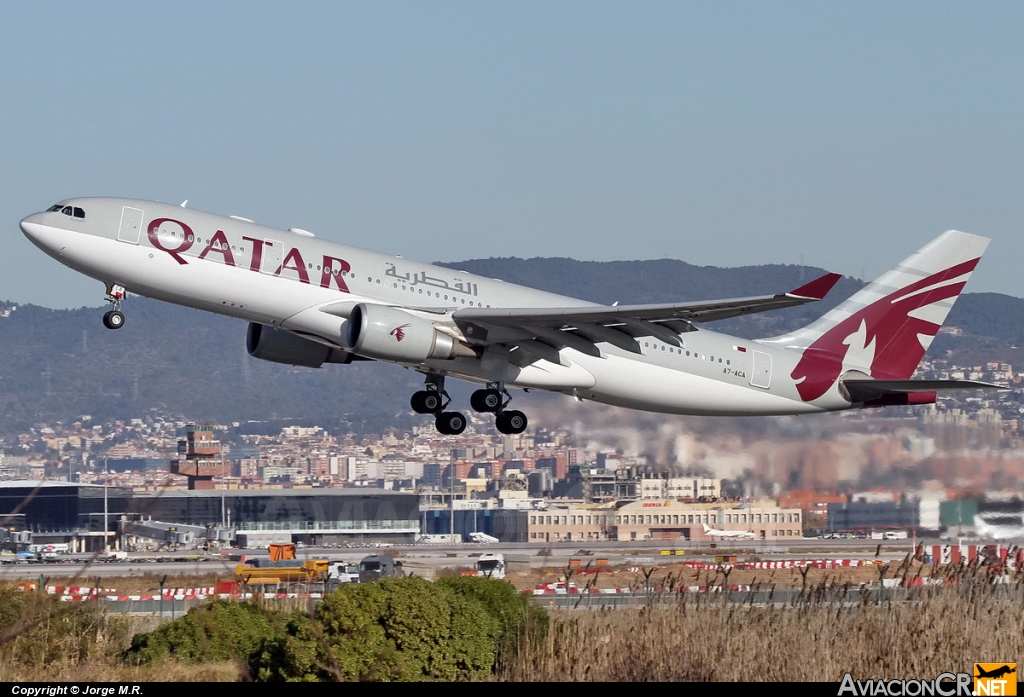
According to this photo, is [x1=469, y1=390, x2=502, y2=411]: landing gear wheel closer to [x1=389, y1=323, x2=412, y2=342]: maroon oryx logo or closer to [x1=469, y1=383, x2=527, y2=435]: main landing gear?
[x1=469, y1=383, x2=527, y2=435]: main landing gear

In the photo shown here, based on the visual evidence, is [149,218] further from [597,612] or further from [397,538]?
[397,538]

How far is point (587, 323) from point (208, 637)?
11.6 m

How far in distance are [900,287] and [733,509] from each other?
30.0 feet

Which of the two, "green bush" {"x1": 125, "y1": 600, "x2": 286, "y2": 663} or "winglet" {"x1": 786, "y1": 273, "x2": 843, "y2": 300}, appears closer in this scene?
"green bush" {"x1": 125, "y1": 600, "x2": 286, "y2": 663}

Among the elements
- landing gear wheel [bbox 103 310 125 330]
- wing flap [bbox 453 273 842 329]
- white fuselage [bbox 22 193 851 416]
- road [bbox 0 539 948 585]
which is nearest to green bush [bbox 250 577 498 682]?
wing flap [bbox 453 273 842 329]

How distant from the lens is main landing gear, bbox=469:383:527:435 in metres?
30.6

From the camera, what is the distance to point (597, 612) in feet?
63.1

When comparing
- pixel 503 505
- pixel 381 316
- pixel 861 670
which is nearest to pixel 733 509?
pixel 381 316

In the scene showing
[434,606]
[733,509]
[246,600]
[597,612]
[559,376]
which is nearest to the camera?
[434,606]

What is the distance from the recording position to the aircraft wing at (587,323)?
27.0m

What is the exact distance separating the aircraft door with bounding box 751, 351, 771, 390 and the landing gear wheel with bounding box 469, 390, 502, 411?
6.21 metres

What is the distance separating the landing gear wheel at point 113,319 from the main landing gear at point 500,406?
25.3 feet

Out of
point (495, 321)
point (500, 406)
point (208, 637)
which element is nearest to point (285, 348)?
point (500, 406)

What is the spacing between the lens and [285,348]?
102ft
